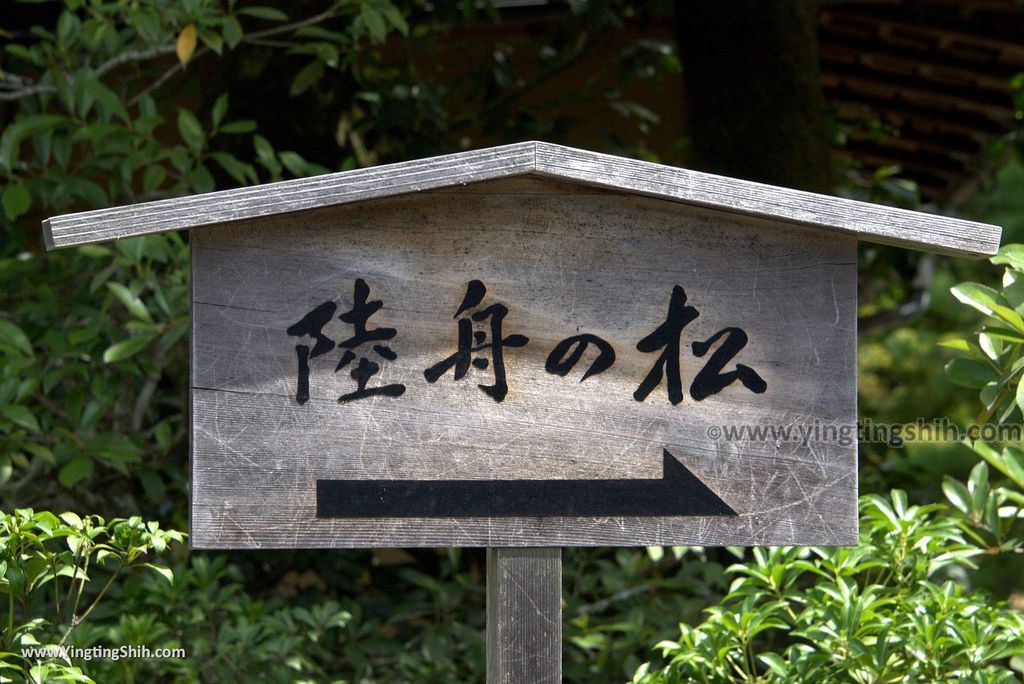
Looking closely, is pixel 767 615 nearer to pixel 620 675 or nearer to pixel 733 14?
pixel 620 675

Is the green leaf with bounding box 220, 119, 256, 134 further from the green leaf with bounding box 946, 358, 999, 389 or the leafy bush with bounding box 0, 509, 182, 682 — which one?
the green leaf with bounding box 946, 358, 999, 389

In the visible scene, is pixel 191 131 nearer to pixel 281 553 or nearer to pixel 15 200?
pixel 15 200

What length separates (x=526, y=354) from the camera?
1.48m

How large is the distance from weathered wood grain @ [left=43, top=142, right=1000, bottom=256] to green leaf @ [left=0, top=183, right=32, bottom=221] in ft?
3.10

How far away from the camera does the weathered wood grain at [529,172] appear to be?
1.40 metres

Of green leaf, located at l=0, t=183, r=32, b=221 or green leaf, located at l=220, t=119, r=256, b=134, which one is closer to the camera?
green leaf, located at l=0, t=183, r=32, b=221

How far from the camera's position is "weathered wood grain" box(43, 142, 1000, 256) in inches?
55.2

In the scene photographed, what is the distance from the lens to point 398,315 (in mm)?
1465

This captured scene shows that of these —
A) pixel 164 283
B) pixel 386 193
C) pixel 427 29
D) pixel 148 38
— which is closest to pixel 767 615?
pixel 386 193

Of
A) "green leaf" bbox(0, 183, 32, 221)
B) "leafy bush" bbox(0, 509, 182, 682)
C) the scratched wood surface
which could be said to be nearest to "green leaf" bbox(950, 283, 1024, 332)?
the scratched wood surface

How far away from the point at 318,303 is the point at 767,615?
0.87 m

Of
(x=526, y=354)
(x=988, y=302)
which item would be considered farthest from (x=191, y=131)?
(x=988, y=302)

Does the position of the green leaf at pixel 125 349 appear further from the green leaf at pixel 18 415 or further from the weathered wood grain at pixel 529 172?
the weathered wood grain at pixel 529 172

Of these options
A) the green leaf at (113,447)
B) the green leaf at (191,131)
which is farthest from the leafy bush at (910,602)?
the green leaf at (191,131)
